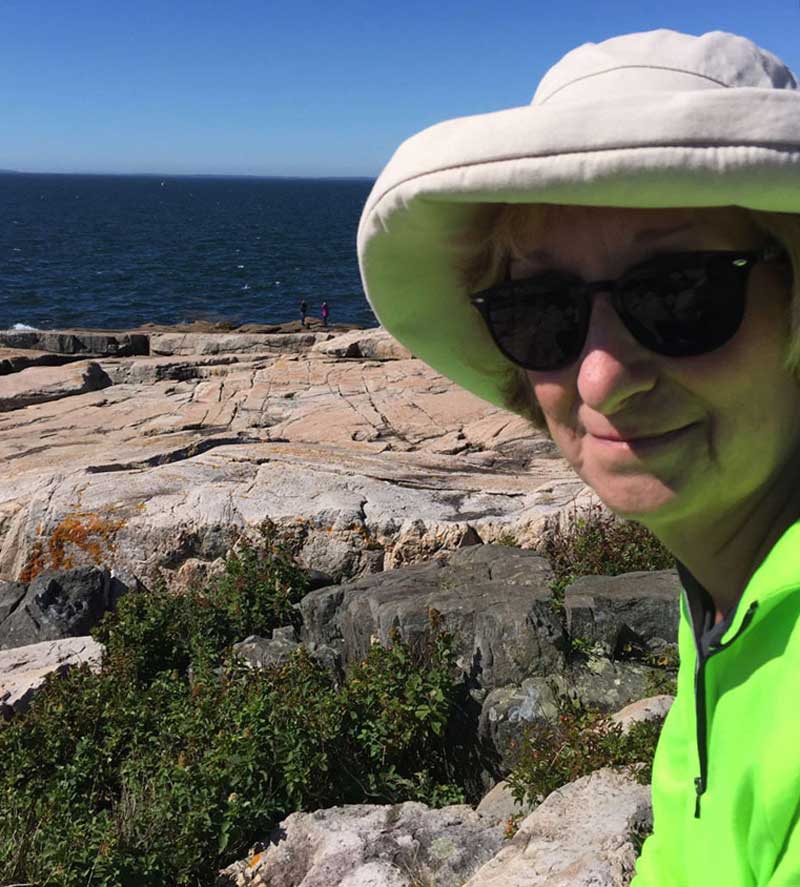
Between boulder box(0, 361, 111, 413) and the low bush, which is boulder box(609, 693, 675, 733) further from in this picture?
boulder box(0, 361, 111, 413)

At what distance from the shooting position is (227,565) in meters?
6.68

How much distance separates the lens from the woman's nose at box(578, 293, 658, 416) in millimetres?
1316

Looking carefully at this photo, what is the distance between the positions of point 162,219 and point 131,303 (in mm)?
73900

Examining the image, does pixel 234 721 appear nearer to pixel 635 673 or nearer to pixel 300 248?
pixel 635 673

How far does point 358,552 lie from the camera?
276 inches

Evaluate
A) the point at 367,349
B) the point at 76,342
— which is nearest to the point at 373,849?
the point at 367,349

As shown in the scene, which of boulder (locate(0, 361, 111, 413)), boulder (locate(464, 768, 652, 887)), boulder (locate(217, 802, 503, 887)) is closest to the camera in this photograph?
boulder (locate(464, 768, 652, 887))

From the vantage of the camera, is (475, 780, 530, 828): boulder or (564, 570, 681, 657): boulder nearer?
(475, 780, 530, 828): boulder

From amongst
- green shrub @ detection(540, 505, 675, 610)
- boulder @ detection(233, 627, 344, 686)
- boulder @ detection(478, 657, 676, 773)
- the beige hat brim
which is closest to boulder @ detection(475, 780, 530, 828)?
boulder @ detection(478, 657, 676, 773)

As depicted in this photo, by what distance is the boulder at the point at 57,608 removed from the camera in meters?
6.93

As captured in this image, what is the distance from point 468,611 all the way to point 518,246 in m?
3.97

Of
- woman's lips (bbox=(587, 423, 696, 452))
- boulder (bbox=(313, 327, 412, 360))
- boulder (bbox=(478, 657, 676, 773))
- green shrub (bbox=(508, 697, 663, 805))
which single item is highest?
woman's lips (bbox=(587, 423, 696, 452))

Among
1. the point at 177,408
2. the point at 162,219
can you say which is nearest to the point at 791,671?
the point at 177,408

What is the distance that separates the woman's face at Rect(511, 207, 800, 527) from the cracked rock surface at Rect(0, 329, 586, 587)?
5.63 meters
